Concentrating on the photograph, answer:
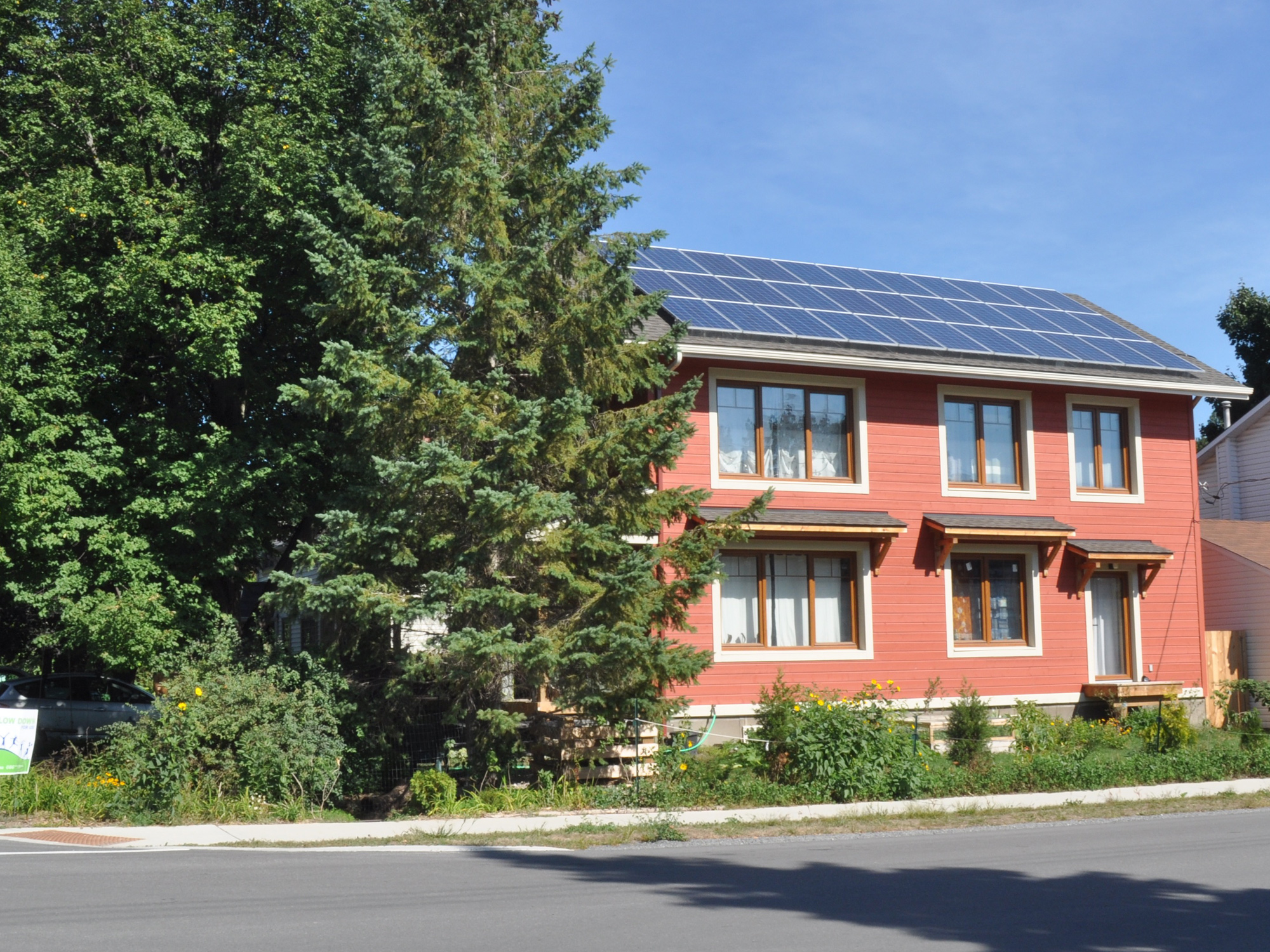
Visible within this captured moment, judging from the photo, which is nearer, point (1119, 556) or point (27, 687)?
point (27, 687)

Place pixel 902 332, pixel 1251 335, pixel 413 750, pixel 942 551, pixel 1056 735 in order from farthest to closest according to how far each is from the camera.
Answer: pixel 1251 335
pixel 902 332
pixel 942 551
pixel 1056 735
pixel 413 750

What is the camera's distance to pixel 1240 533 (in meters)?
28.0

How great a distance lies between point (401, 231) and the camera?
53.7ft

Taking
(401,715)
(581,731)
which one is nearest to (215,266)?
(401,715)

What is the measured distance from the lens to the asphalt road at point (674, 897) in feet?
25.7

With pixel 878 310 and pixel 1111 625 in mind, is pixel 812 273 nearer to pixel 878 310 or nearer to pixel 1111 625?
pixel 878 310

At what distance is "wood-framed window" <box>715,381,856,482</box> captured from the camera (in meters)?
20.5

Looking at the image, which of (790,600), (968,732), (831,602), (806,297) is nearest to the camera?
(968,732)

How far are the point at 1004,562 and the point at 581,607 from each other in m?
10.5

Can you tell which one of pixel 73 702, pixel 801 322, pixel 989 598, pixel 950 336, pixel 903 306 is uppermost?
pixel 903 306

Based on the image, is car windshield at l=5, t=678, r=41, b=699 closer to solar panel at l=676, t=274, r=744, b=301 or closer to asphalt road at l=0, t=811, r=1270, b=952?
asphalt road at l=0, t=811, r=1270, b=952

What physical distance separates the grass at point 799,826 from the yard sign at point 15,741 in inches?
171

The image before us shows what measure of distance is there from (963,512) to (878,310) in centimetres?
425

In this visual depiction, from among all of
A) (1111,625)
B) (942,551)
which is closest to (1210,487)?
(1111,625)
